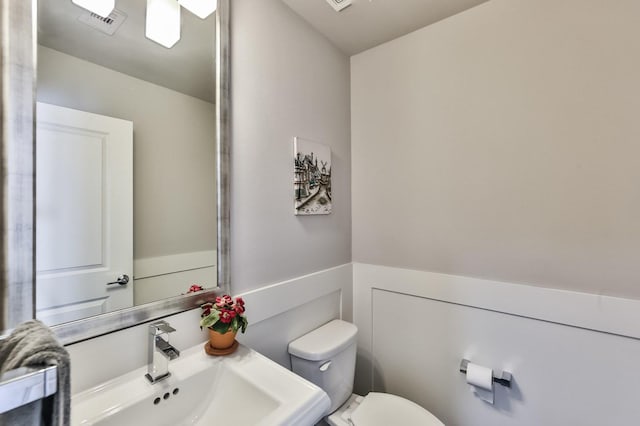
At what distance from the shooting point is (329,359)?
131 cm

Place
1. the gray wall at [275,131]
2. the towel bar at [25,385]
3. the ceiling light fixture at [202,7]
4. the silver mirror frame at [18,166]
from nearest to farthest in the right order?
1. the towel bar at [25,385]
2. the silver mirror frame at [18,166]
3. the ceiling light fixture at [202,7]
4. the gray wall at [275,131]

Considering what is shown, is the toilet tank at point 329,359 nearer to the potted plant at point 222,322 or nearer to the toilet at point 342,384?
the toilet at point 342,384

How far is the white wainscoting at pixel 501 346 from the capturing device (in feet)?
3.55

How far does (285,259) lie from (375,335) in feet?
2.70

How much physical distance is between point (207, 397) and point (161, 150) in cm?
89

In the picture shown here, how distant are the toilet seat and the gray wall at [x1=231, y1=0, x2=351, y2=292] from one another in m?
0.71

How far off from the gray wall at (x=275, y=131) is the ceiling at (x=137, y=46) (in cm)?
→ 13

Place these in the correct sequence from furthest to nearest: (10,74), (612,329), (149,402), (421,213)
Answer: (421,213) < (612,329) < (149,402) < (10,74)

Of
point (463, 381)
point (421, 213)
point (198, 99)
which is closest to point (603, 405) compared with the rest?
point (463, 381)

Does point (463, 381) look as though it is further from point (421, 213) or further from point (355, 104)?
point (355, 104)

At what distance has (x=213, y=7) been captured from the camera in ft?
3.52

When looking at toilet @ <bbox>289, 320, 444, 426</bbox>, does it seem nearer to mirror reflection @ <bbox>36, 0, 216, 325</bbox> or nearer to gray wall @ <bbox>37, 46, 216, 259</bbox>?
mirror reflection @ <bbox>36, 0, 216, 325</bbox>

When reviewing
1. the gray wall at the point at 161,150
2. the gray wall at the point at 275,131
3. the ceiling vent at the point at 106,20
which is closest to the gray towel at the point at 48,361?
the gray wall at the point at 161,150

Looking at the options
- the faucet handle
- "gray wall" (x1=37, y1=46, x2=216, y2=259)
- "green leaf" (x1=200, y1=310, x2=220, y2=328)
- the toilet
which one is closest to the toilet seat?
the toilet
